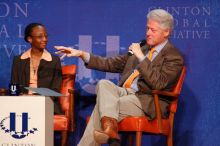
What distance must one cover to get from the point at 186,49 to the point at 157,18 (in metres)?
0.92

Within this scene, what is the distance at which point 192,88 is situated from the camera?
18.4ft

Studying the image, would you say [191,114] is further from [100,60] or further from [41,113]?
[41,113]

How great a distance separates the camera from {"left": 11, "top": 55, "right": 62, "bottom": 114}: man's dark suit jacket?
537 cm

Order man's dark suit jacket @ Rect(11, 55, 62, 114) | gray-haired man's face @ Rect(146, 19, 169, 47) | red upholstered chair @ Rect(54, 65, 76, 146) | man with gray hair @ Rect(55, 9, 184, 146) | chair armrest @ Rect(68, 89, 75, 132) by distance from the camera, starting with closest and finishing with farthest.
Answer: man with gray hair @ Rect(55, 9, 184, 146), gray-haired man's face @ Rect(146, 19, 169, 47), red upholstered chair @ Rect(54, 65, 76, 146), chair armrest @ Rect(68, 89, 75, 132), man's dark suit jacket @ Rect(11, 55, 62, 114)

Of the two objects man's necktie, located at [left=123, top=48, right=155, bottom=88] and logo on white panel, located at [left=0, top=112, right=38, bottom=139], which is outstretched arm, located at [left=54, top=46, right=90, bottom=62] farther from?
logo on white panel, located at [left=0, top=112, right=38, bottom=139]

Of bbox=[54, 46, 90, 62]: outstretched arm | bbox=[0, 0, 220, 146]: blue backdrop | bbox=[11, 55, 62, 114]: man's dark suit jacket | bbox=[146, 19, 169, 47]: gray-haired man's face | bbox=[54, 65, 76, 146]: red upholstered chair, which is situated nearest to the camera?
bbox=[146, 19, 169, 47]: gray-haired man's face

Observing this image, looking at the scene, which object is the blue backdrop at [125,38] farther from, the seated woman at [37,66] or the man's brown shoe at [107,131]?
the man's brown shoe at [107,131]

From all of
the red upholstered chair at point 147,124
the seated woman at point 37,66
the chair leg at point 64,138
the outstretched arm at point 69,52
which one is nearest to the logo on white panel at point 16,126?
the red upholstered chair at point 147,124

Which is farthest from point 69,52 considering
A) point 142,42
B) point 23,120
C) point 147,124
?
point 23,120

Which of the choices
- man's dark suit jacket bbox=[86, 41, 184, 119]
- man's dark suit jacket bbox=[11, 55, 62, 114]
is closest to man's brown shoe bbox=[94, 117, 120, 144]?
man's dark suit jacket bbox=[86, 41, 184, 119]

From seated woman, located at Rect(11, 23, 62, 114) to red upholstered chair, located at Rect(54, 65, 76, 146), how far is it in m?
0.07

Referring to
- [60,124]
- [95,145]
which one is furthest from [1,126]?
[60,124]

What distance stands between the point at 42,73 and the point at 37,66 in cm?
9

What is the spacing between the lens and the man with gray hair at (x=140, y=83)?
4406mm
